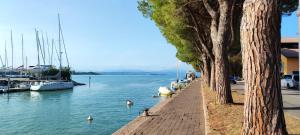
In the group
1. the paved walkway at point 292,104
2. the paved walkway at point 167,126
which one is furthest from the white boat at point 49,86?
the paved walkway at point 167,126

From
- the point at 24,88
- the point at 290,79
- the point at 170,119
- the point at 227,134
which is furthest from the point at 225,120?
the point at 24,88

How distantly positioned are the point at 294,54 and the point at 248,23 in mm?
53490

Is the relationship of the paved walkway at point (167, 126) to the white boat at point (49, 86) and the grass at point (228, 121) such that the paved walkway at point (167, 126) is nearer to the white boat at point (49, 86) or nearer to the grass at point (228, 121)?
the grass at point (228, 121)

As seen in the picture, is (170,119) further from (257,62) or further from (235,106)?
(257,62)

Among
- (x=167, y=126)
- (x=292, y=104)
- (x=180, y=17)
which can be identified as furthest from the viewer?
(x=180, y=17)

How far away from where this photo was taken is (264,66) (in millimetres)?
6844

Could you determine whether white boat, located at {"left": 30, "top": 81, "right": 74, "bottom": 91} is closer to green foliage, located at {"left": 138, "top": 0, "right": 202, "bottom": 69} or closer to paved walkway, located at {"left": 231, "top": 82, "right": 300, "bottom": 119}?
green foliage, located at {"left": 138, "top": 0, "right": 202, "bottom": 69}

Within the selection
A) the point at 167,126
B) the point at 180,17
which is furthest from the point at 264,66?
the point at 180,17

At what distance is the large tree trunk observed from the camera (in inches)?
267

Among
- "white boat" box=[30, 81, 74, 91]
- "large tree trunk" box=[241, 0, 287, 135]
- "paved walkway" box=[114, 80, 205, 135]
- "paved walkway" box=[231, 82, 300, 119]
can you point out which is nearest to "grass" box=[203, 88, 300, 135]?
"paved walkway" box=[114, 80, 205, 135]

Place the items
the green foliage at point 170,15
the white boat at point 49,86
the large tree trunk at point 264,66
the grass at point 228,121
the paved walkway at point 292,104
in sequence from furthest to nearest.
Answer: the white boat at point 49,86
the green foliage at point 170,15
the paved walkway at point 292,104
the grass at point 228,121
the large tree trunk at point 264,66

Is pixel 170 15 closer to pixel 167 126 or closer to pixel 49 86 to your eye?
pixel 167 126

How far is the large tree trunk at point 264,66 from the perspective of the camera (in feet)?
22.2

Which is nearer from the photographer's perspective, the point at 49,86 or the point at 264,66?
the point at 264,66
